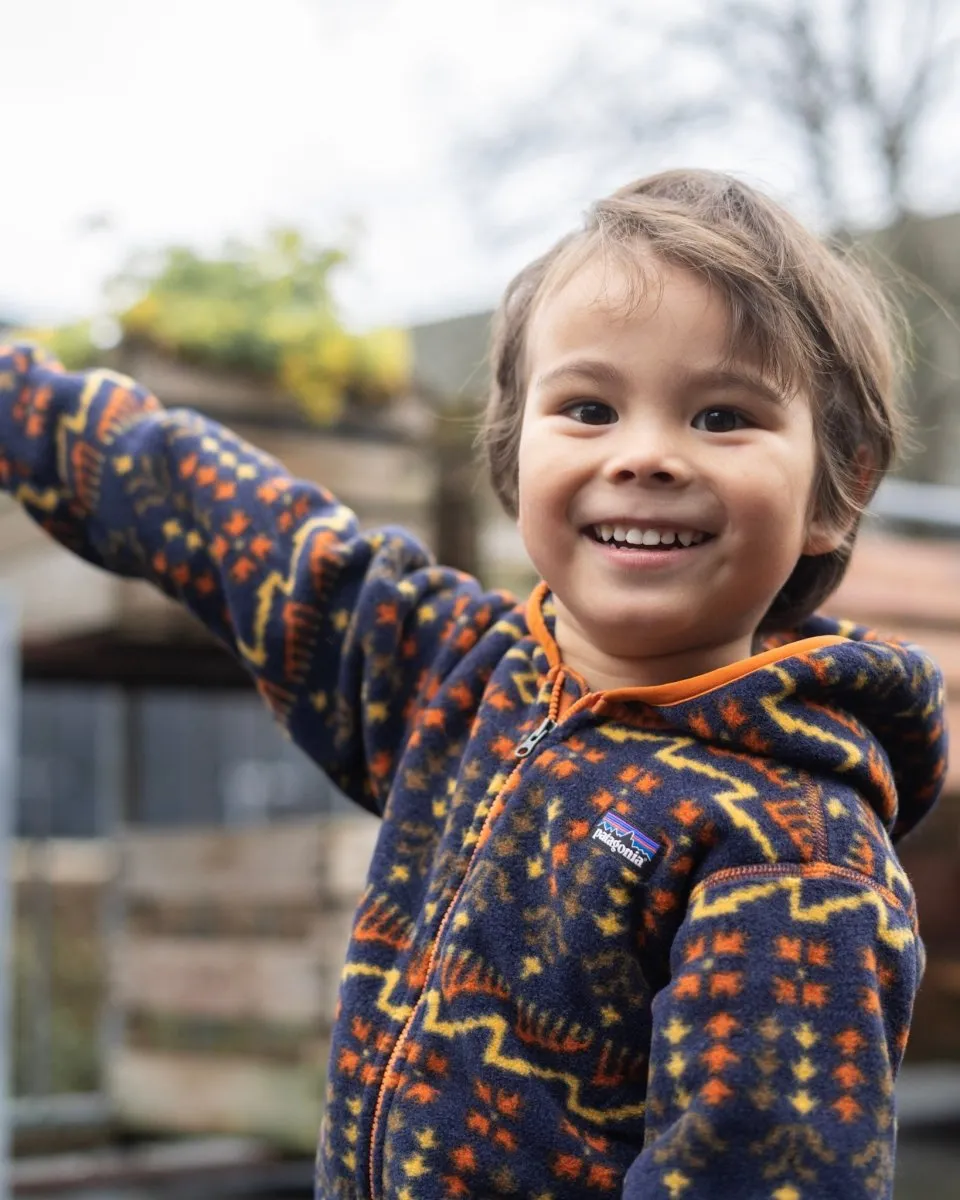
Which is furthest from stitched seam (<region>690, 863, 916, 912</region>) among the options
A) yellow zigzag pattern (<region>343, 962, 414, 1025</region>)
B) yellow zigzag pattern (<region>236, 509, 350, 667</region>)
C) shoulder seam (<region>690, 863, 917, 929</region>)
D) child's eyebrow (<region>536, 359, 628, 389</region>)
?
yellow zigzag pattern (<region>236, 509, 350, 667</region>)

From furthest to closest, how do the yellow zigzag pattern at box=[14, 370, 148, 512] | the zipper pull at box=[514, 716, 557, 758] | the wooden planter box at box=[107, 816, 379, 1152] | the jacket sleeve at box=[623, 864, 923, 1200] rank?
the wooden planter box at box=[107, 816, 379, 1152] < the yellow zigzag pattern at box=[14, 370, 148, 512] < the zipper pull at box=[514, 716, 557, 758] < the jacket sleeve at box=[623, 864, 923, 1200]

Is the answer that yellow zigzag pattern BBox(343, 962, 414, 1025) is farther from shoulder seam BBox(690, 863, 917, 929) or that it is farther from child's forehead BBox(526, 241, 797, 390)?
child's forehead BBox(526, 241, 797, 390)

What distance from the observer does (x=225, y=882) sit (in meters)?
3.90

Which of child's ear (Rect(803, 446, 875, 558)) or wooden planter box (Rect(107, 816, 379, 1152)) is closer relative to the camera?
child's ear (Rect(803, 446, 875, 558))

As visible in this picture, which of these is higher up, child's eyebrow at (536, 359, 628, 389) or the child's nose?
child's eyebrow at (536, 359, 628, 389)

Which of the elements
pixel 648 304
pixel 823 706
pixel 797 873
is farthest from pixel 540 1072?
pixel 648 304

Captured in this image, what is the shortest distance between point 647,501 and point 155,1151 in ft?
12.6

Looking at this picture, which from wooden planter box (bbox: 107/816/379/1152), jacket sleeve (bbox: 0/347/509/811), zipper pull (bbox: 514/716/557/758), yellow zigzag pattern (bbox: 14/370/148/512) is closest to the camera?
zipper pull (bbox: 514/716/557/758)

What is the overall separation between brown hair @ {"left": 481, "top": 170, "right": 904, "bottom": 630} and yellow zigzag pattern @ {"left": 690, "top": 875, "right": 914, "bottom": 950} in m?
0.36

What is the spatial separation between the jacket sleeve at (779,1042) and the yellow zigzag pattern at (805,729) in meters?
0.10

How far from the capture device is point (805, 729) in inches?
44.2

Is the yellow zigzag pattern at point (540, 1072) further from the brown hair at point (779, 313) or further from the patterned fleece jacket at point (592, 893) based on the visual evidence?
the brown hair at point (779, 313)

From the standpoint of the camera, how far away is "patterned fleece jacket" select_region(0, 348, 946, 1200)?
3.24ft

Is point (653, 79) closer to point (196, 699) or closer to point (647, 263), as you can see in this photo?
point (196, 699)
